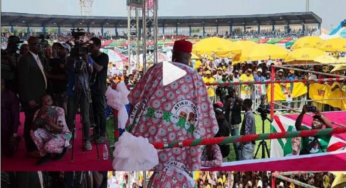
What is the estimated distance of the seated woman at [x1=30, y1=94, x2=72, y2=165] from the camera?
4008 millimetres

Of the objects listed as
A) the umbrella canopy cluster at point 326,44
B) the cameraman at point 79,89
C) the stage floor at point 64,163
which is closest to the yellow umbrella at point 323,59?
the umbrella canopy cluster at point 326,44

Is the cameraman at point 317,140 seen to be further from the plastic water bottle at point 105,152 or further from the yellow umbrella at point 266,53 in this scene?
the yellow umbrella at point 266,53

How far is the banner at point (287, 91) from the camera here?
12.0 metres

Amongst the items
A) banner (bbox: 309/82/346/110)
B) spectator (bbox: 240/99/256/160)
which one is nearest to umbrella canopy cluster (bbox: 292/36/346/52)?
banner (bbox: 309/82/346/110)

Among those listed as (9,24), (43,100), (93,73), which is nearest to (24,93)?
(43,100)

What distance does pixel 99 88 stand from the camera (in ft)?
16.4

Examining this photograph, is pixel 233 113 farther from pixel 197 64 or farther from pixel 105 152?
pixel 197 64

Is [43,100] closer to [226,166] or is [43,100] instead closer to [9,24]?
[226,166]

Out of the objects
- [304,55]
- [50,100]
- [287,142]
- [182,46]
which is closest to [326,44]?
[304,55]

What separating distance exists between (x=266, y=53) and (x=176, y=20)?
149 feet

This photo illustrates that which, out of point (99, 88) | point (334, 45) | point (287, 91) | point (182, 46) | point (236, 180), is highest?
point (182, 46)

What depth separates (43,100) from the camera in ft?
13.6

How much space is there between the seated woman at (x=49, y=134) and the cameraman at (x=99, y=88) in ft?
2.56

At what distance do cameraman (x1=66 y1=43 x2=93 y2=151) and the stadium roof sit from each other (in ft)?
162
